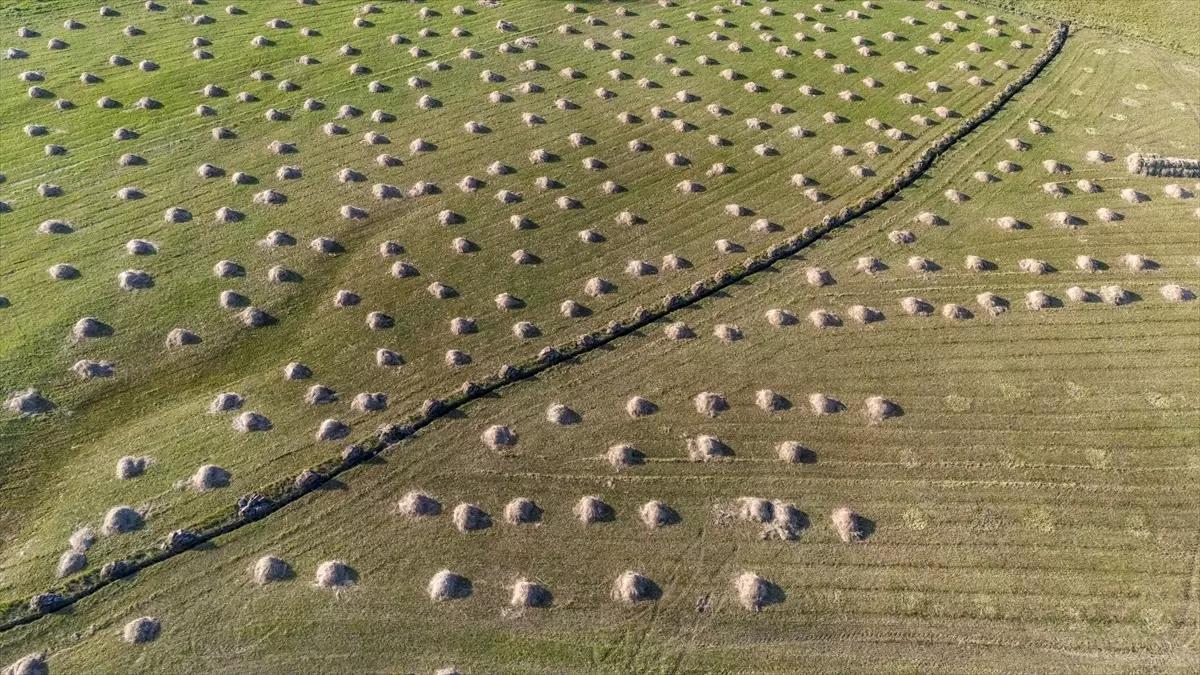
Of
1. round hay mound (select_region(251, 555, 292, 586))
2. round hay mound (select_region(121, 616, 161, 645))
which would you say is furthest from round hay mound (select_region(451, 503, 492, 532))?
round hay mound (select_region(121, 616, 161, 645))

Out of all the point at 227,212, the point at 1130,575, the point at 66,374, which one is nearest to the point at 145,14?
the point at 227,212

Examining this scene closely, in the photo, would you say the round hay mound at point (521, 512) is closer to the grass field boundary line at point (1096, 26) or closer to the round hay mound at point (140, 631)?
the round hay mound at point (140, 631)

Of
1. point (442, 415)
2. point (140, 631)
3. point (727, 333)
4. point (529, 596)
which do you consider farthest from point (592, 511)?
point (140, 631)

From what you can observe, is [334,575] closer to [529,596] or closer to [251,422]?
[529,596]

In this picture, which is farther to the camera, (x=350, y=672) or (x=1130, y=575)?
(x=1130, y=575)

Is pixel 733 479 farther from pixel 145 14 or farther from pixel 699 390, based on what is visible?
pixel 145 14

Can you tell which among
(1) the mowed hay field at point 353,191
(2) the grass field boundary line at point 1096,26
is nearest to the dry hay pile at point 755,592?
(1) the mowed hay field at point 353,191

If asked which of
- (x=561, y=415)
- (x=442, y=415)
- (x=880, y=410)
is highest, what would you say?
(x=442, y=415)
